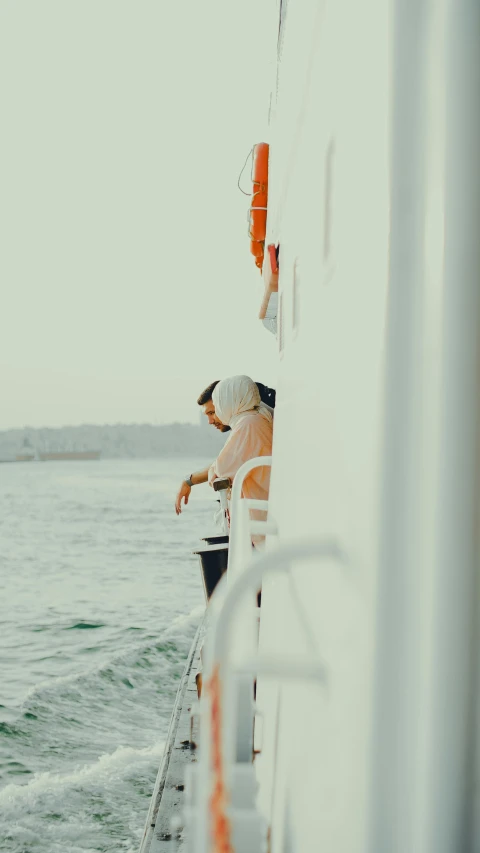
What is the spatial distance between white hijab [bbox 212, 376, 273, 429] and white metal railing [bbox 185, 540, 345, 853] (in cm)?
295

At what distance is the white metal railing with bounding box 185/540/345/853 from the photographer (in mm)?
888

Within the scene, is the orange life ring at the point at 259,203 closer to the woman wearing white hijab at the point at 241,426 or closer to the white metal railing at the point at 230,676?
the woman wearing white hijab at the point at 241,426

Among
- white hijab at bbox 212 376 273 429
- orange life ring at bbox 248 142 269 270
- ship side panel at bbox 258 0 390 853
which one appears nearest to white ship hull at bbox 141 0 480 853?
ship side panel at bbox 258 0 390 853

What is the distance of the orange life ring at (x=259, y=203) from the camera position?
4.70 meters

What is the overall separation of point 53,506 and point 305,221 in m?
60.0

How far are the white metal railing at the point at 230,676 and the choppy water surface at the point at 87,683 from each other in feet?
20.4

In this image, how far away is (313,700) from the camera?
120 cm

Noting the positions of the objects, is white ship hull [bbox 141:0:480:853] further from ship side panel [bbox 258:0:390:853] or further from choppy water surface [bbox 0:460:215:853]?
choppy water surface [bbox 0:460:215:853]

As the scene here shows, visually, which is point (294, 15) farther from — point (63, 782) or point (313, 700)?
point (63, 782)

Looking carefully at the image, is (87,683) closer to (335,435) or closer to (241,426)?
(241,426)

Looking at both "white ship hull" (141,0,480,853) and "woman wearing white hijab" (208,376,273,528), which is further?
"woman wearing white hijab" (208,376,273,528)

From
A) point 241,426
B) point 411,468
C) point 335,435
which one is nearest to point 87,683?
point 241,426

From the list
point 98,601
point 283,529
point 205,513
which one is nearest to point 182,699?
point 283,529

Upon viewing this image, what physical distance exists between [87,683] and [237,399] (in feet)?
30.9
